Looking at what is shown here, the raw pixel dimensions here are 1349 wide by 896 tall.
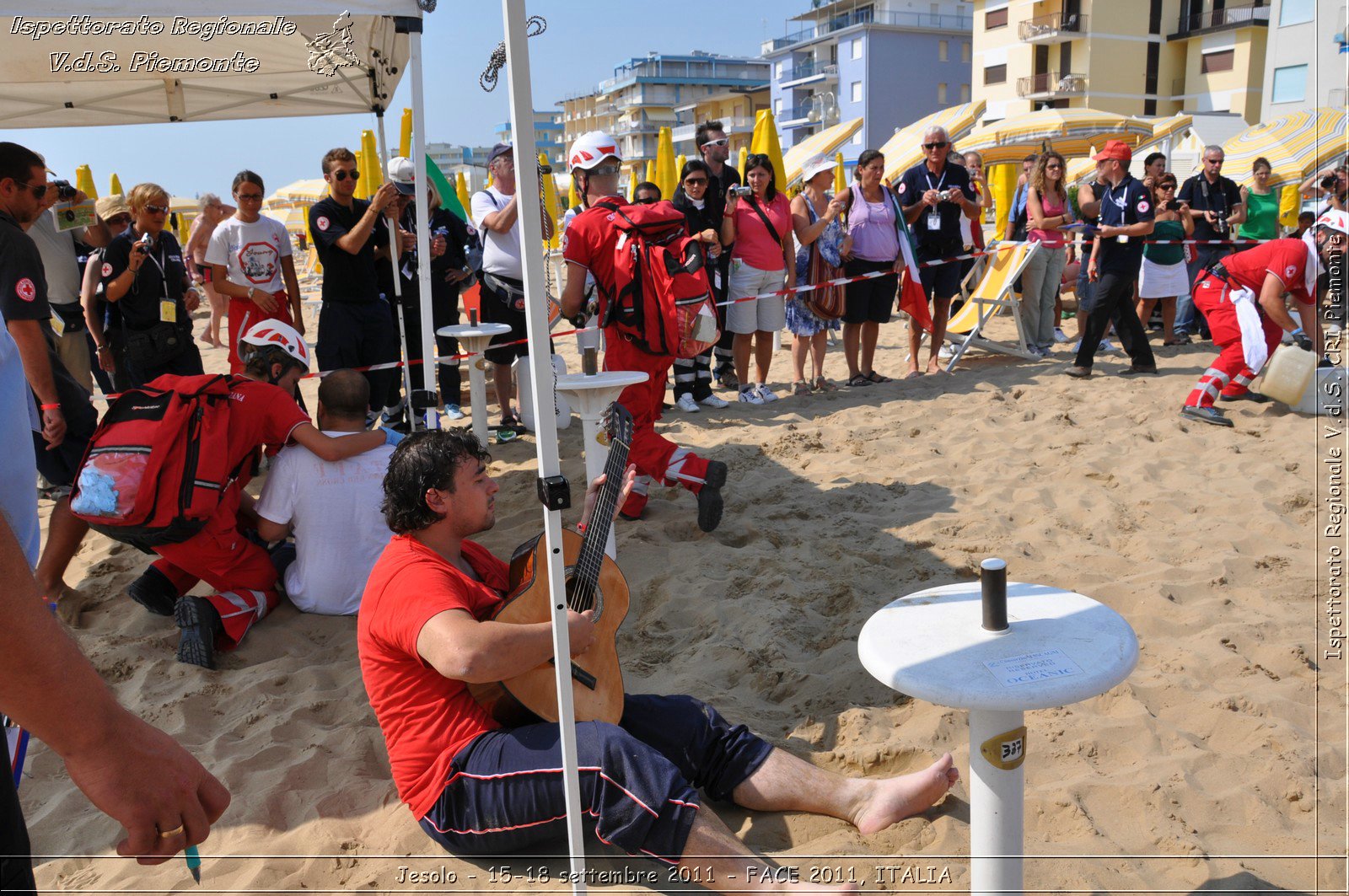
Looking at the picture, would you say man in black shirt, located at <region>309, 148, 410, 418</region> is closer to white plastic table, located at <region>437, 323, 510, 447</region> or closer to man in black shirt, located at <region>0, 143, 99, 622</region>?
white plastic table, located at <region>437, 323, 510, 447</region>

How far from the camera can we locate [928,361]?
866cm

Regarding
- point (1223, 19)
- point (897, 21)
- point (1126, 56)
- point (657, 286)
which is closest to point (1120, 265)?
point (657, 286)

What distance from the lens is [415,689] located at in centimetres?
239

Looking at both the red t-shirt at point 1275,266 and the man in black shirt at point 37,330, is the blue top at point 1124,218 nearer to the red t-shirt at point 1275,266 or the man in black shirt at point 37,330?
the red t-shirt at point 1275,266

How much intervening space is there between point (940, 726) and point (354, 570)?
244 cm

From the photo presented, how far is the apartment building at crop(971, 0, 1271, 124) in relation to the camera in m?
40.5

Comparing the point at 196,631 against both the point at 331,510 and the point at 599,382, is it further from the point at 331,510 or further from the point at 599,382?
the point at 599,382

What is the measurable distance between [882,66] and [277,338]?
55.3 meters

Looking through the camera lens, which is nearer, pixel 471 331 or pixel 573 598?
pixel 573 598

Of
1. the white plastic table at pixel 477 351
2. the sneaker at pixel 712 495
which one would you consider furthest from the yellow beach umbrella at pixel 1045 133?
the sneaker at pixel 712 495

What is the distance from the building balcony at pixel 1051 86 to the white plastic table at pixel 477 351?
141 ft

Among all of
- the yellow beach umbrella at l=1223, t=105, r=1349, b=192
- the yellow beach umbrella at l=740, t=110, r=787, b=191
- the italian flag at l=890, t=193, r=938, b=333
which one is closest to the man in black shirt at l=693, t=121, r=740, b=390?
the yellow beach umbrella at l=740, t=110, r=787, b=191

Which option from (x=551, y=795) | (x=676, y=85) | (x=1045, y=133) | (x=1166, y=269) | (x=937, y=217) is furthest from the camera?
(x=676, y=85)

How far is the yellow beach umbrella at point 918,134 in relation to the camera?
15.5 metres
